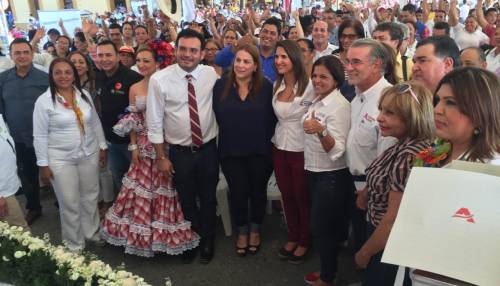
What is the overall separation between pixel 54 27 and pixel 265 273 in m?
8.29

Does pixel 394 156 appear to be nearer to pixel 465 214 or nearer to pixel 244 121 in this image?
pixel 465 214

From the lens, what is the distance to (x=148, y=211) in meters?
3.61

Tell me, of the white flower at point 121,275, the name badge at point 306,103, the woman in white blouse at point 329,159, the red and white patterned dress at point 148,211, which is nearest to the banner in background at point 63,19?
the red and white patterned dress at point 148,211

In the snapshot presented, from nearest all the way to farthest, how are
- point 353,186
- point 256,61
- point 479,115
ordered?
point 479,115, point 353,186, point 256,61

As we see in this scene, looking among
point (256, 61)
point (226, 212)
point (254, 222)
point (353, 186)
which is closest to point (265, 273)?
point (254, 222)

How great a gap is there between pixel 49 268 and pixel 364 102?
2003mm

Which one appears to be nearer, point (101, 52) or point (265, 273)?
point (265, 273)

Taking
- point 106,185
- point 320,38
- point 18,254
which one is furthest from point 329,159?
point 106,185

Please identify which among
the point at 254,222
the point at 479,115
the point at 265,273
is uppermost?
the point at 479,115

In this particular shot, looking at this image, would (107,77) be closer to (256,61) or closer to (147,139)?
(147,139)

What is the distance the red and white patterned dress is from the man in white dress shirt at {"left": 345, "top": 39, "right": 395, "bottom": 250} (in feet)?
5.53

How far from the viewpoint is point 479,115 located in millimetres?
1511

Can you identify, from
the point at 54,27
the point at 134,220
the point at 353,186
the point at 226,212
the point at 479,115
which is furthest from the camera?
the point at 54,27

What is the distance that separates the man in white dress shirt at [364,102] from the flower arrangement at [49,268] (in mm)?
1389
